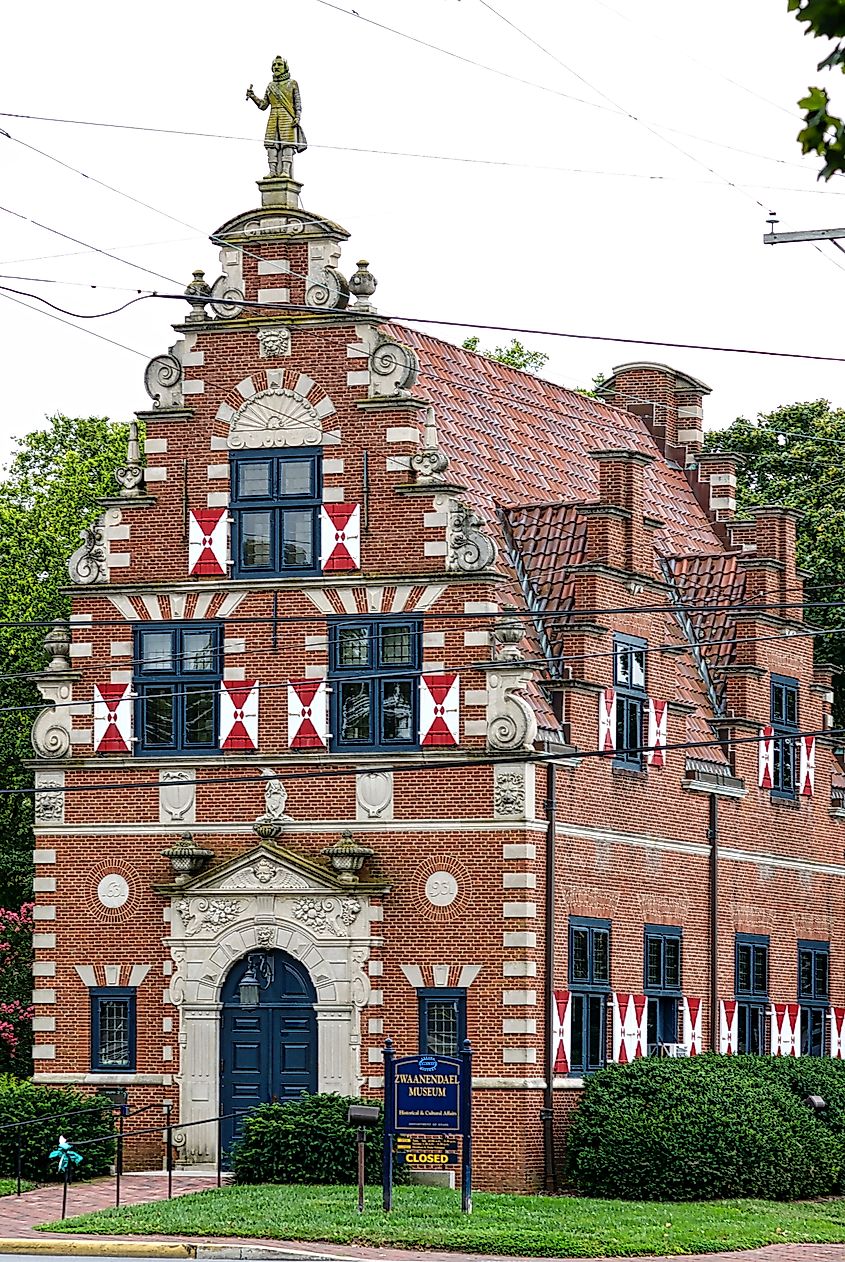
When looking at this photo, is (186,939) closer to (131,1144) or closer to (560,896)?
(131,1144)

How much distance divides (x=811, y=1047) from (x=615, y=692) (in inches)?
358

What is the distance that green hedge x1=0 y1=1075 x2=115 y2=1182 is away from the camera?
31.3 metres

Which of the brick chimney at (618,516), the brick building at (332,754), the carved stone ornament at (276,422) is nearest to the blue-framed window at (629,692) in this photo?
the brick building at (332,754)

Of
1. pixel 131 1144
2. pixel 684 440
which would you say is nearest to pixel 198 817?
pixel 131 1144

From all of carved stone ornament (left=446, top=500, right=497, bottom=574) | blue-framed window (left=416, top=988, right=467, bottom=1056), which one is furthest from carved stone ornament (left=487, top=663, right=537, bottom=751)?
blue-framed window (left=416, top=988, right=467, bottom=1056)

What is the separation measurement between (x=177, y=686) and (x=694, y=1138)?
31.9 ft

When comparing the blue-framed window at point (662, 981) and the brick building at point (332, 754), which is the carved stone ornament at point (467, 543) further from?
the blue-framed window at point (662, 981)

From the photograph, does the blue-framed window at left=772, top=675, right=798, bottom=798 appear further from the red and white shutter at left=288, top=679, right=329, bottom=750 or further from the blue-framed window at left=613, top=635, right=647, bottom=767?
the red and white shutter at left=288, top=679, right=329, bottom=750

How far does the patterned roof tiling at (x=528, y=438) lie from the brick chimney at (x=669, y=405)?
277 mm

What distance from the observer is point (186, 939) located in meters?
33.2

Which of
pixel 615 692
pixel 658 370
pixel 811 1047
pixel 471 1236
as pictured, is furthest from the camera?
pixel 658 370

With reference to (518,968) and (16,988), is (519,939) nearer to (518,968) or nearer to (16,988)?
(518,968)

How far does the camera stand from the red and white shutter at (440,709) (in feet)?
106

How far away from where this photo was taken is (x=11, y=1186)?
30406 mm
